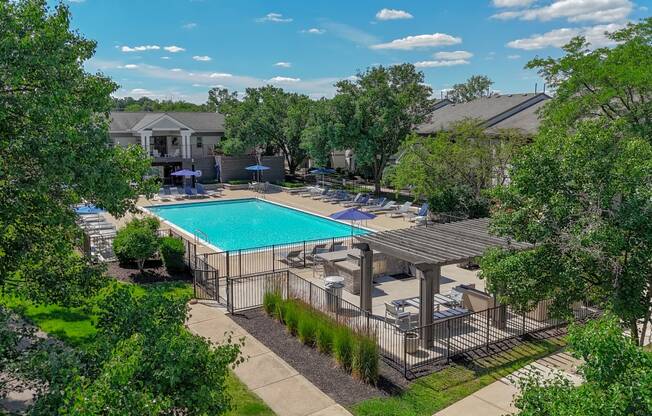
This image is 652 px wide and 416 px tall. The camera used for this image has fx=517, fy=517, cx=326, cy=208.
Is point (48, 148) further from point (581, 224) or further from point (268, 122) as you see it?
point (268, 122)

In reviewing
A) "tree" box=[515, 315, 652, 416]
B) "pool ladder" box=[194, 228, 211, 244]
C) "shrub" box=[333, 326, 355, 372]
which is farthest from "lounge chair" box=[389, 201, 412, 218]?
"tree" box=[515, 315, 652, 416]

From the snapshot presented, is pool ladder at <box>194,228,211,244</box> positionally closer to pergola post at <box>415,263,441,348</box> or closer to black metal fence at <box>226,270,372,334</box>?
black metal fence at <box>226,270,372,334</box>

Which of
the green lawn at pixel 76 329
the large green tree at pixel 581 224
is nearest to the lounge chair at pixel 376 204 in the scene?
the green lawn at pixel 76 329

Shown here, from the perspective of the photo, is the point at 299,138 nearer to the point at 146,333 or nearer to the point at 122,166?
the point at 122,166

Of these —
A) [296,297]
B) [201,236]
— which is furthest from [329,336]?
[201,236]

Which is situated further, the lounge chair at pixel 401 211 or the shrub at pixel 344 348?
the lounge chair at pixel 401 211

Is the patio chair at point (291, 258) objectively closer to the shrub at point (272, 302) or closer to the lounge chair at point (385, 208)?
the shrub at point (272, 302)

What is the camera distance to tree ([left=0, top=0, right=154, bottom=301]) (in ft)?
21.9

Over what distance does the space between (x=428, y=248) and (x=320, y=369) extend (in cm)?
449

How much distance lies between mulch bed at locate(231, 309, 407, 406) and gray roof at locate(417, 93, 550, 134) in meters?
27.6

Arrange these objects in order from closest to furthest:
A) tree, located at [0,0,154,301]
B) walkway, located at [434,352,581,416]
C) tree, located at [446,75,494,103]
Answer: tree, located at [0,0,154,301] < walkway, located at [434,352,581,416] < tree, located at [446,75,494,103]

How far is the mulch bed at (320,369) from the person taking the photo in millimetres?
10758

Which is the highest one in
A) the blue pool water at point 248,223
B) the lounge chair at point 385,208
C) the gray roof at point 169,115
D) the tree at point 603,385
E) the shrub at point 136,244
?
the gray roof at point 169,115

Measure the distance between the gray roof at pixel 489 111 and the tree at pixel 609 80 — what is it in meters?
16.6
